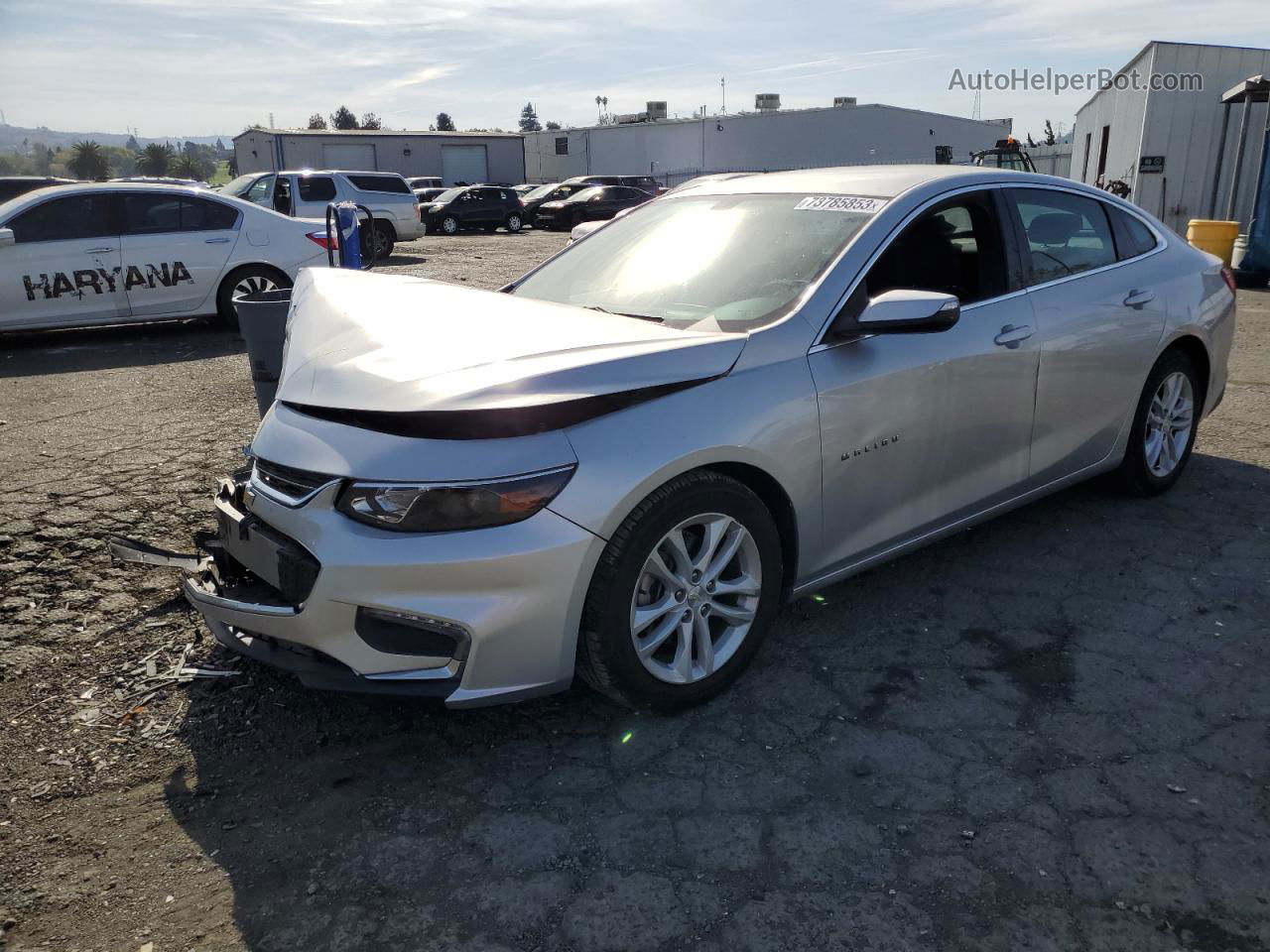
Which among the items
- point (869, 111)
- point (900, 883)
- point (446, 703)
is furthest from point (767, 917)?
point (869, 111)

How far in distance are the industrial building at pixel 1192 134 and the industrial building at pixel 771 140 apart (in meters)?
27.3

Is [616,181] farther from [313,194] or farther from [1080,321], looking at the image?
[1080,321]

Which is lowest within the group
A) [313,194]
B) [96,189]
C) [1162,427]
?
[1162,427]

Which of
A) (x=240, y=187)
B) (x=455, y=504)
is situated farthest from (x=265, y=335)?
(x=240, y=187)

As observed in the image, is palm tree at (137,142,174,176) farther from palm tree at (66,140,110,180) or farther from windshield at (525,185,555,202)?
windshield at (525,185,555,202)

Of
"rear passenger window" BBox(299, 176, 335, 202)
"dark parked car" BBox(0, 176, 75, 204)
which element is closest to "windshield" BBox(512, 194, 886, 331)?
"dark parked car" BBox(0, 176, 75, 204)

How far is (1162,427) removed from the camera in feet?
15.2

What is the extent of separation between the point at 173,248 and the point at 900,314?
8.54m

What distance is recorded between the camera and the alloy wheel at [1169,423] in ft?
→ 15.0

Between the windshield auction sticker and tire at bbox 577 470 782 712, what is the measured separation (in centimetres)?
124

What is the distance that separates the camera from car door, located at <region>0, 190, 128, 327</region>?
883cm

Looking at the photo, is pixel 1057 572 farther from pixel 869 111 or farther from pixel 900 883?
pixel 869 111

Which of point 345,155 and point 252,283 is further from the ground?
point 345,155

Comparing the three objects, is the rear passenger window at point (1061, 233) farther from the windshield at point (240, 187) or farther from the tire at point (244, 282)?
the windshield at point (240, 187)
